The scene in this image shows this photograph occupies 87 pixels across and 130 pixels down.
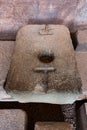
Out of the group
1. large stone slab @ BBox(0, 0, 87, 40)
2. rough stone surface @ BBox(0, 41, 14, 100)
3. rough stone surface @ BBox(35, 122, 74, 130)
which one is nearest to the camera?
rough stone surface @ BBox(35, 122, 74, 130)

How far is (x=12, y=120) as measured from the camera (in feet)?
4.28

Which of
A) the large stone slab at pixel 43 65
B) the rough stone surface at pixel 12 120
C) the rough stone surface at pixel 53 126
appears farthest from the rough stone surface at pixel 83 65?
the rough stone surface at pixel 12 120

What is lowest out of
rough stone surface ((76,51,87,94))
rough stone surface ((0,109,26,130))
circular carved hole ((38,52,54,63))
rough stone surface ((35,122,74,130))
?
rough stone surface ((0,109,26,130))

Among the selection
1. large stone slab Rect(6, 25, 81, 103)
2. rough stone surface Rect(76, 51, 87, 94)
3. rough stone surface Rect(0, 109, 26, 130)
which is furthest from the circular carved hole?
rough stone surface Rect(0, 109, 26, 130)

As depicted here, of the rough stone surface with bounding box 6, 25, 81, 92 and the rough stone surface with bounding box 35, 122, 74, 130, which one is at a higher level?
the rough stone surface with bounding box 6, 25, 81, 92

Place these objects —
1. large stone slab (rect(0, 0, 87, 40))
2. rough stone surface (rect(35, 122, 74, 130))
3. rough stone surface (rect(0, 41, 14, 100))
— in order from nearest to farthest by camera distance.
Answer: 1. rough stone surface (rect(35, 122, 74, 130))
2. rough stone surface (rect(0, 41, 14, 100))
3. large stone slab (rect(0, 0, 87, 40))

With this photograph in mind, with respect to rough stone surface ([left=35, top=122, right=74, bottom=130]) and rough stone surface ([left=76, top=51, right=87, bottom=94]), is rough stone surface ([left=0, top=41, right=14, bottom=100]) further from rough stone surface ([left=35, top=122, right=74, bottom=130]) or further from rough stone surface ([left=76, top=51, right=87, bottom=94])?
rough stone surface ([left=76, top=51, right=87, bottom=94])

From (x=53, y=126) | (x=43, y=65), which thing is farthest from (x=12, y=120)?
(x=43, y=65)

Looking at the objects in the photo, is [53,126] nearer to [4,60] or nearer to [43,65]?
[43,65]

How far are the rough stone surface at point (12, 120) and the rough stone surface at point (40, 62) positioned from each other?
17 cm

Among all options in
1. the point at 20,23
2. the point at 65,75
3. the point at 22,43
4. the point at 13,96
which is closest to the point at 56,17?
the point at 20,23

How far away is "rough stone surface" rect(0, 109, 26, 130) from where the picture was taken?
1.27 m

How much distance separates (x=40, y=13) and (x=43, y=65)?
1.71 feet

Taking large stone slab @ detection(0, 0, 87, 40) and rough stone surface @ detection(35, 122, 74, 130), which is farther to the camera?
large stone slab @ detection(0, 0, 87, 40)
